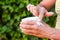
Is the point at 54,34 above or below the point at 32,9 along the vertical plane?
below

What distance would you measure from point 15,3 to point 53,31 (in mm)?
1382

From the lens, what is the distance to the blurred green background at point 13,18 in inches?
127

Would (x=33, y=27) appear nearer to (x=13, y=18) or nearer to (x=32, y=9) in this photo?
(x=32, y=9)

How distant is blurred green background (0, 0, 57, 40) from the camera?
3.24m

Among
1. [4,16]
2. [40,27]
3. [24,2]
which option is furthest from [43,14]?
[4,16]

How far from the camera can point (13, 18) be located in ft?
11.0

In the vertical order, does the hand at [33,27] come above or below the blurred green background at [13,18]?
above

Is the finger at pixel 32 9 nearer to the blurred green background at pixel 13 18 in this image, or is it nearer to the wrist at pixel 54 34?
the wrist at pixel 54 34

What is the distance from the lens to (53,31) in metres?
1.99

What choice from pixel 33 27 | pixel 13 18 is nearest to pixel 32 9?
pixel 33 27

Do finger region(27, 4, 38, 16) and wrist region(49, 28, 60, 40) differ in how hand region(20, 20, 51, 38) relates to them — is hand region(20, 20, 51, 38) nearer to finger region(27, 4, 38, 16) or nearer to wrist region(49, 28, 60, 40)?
wrist region(49, 28, 60, 40)

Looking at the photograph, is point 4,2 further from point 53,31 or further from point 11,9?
point 53,31

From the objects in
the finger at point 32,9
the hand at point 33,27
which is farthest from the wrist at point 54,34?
the finger at point 32,9

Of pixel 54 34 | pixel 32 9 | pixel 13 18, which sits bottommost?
pixel 13 18
